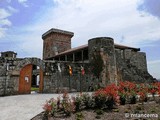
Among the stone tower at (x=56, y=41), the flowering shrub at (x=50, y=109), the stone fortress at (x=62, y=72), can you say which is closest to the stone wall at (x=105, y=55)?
the stone fortress at (x=62, y=72)

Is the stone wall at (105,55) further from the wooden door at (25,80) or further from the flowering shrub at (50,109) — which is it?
the flowering shrub at (50,109)

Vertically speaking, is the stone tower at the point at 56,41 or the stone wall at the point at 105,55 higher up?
the stone tower at the point at 56,41

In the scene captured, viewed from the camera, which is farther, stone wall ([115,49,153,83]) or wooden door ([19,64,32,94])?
stone wall ([115,49,153,83])

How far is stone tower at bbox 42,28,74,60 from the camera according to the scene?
28062 millimetres

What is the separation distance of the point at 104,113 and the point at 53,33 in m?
23.6

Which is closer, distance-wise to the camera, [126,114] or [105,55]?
[126,114]

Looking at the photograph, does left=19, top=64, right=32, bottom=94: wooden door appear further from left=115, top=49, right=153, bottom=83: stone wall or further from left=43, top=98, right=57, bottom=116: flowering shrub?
left=115, top=49, right=153, bottom=83: stone wall

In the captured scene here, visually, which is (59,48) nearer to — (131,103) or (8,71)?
(8,71)

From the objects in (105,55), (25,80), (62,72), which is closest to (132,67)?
(105,55)

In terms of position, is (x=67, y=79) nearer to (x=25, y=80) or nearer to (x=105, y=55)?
(x=25, y=80)

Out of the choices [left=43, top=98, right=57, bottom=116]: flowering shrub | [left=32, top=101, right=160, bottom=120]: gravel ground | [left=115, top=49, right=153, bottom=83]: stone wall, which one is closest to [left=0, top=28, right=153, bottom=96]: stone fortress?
[left=115, top=49, right=153, bottom=83]: stone wall

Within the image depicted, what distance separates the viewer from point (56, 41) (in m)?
28.2

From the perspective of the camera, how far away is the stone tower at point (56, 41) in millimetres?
28062

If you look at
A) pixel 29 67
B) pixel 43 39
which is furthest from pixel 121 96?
pixel 43 39
